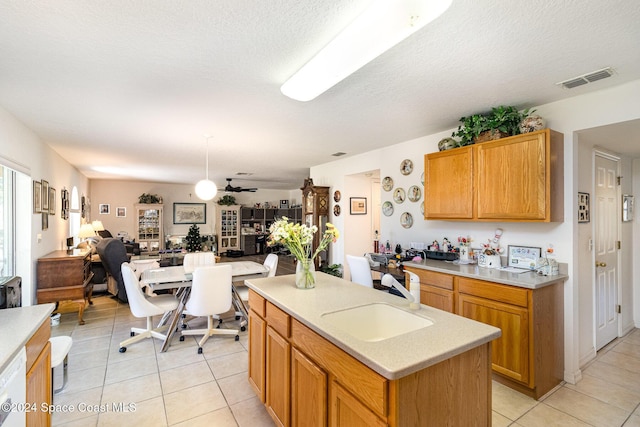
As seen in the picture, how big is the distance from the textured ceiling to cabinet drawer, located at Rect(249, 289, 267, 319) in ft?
5.27

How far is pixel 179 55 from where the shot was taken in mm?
1827

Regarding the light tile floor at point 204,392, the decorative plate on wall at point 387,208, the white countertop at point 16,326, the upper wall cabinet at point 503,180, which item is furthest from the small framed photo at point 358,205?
the white countertop at point 16,326

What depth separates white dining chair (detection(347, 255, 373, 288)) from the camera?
3.19m

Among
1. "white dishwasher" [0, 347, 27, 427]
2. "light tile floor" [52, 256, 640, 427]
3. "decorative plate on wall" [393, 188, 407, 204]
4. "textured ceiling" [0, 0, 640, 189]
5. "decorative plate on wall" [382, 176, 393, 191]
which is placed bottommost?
"light tile floor" [52, 256, 640, 427]

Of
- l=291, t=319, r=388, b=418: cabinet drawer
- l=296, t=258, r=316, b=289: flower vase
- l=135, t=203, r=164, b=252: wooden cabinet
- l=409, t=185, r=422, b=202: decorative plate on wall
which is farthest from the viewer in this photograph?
l=135, t=203, r=164, b=252: wooden cabinet

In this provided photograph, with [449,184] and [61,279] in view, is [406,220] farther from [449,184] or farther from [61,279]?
[61,279]

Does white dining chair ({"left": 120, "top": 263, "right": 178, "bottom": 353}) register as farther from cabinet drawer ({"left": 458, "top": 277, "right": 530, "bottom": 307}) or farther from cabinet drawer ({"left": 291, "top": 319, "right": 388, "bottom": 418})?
cabinet drawer ({"left": 458, "top": 277, "right": 530, "bottom": 307})

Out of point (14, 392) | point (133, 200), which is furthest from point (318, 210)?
point (133, 200)

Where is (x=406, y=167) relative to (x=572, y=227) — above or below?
above

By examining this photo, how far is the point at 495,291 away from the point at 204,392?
2493mm

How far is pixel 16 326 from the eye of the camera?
147cm

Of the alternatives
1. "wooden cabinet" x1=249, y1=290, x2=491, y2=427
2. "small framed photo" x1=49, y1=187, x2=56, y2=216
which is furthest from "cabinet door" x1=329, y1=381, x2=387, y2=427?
"small framed photo" x1=49, y1=187, x2=56, y2=216

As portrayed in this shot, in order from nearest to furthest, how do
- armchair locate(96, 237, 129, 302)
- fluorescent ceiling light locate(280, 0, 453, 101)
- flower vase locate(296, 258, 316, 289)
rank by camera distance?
1. fluorescent ceiling light locate(280, 0, 453, 101)
2. flower vase locate(296, 258, 316, 289)
3. armchair locate(96, 237, 129, 302)

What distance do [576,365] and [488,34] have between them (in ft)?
9.04
